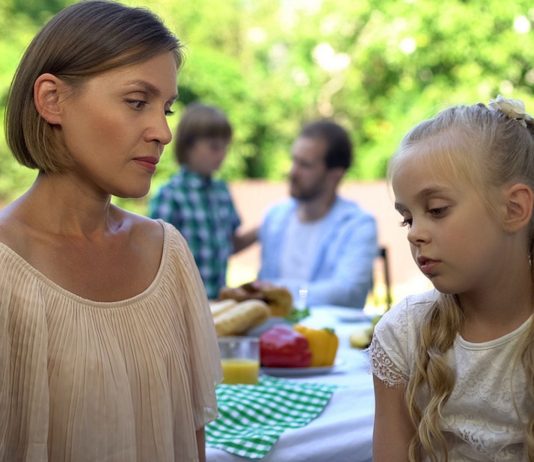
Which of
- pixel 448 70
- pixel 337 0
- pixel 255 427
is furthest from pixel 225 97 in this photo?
pixel 255 427

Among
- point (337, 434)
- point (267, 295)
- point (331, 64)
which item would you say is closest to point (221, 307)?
point (267, 295)

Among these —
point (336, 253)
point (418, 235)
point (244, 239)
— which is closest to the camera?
point (418, 235)

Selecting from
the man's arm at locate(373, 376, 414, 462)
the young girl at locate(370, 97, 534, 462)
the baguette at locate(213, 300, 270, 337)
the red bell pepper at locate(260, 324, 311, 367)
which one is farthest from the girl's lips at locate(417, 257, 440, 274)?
the baguette at locate(213, 300, 270, 337)

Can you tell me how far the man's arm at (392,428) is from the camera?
73.5 inches

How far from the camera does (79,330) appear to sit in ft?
5.69

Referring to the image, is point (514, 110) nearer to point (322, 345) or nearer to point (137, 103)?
point (137, 103)

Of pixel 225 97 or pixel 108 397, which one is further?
pixel 225 97

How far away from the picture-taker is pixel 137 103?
1.77m

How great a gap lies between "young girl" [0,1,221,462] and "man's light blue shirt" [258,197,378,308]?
2425 millimetres

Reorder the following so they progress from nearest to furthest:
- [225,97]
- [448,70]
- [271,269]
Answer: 1. [271,269]
2. [448,70]
3. [225,97]

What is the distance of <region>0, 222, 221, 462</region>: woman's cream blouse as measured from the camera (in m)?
1.67

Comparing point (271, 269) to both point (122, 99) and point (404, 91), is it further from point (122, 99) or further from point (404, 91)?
point (404, 91)

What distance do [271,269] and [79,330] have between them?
346 centimetres

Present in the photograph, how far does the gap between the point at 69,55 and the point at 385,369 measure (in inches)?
33.6
